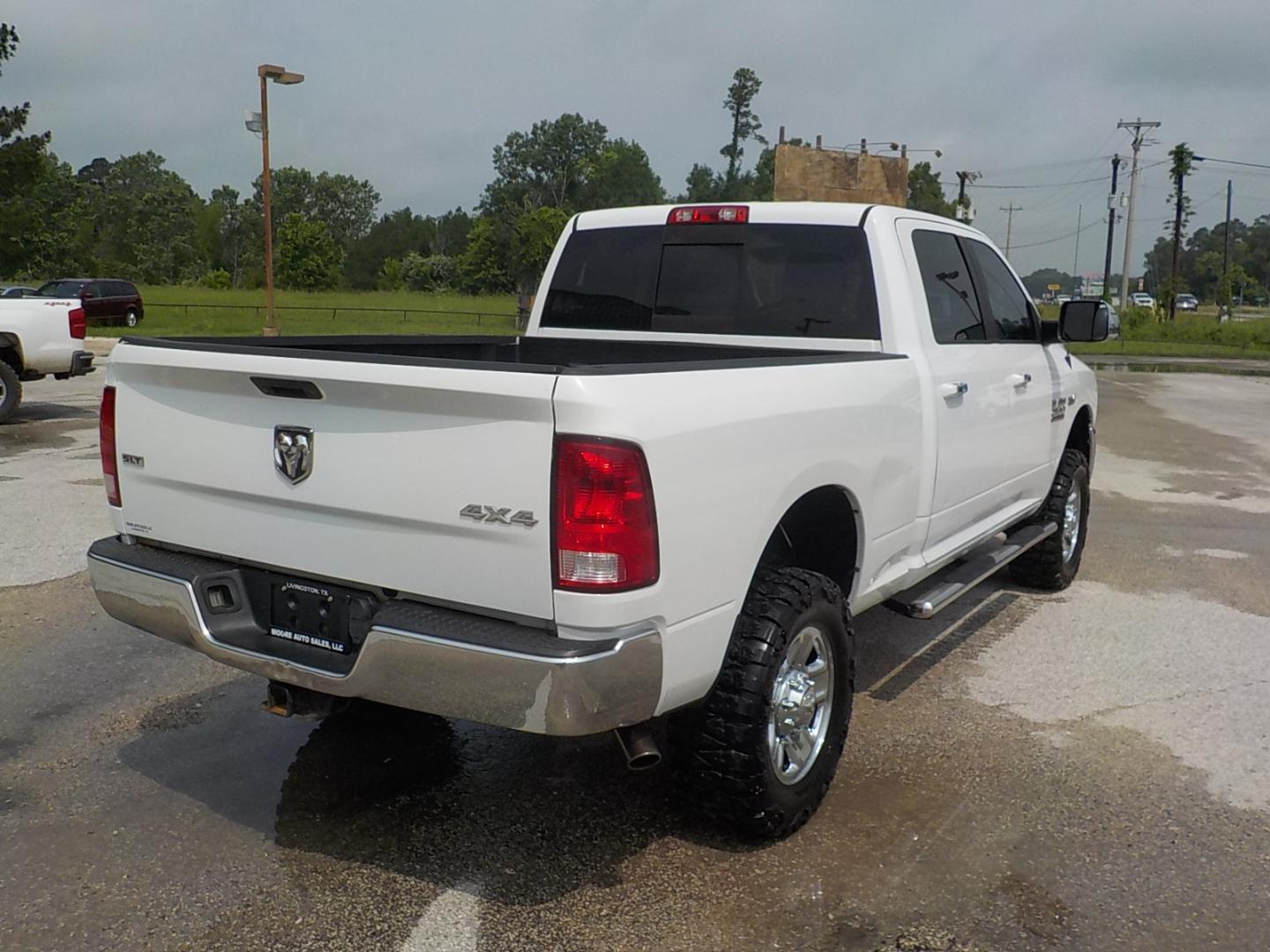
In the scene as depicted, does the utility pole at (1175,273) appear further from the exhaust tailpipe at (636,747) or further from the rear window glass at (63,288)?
the exhaust tailpipe at (636,747)

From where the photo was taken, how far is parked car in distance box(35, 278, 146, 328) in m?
32.7

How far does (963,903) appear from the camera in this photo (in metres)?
3.25

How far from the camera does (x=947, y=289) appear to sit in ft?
16.4

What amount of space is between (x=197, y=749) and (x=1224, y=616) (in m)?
5.24

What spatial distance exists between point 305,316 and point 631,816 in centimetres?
4875

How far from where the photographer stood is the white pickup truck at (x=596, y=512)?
2.82 metres

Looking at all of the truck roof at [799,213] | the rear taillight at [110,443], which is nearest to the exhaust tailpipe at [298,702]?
the rear taillight at [110,443]

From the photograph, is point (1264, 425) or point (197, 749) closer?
point (197, 749)

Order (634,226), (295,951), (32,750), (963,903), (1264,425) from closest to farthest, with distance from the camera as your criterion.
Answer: (295,951) → (963,903) → (32,750) → (634,226) → (1264,425)

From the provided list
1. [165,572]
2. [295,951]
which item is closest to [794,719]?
[295,951]

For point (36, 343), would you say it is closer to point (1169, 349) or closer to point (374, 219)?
point (1169, 349)

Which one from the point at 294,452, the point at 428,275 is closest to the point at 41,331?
the point at 294,452

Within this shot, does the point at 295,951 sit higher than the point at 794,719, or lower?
lower

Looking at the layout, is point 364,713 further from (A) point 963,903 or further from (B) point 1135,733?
(B) point 1135,733
